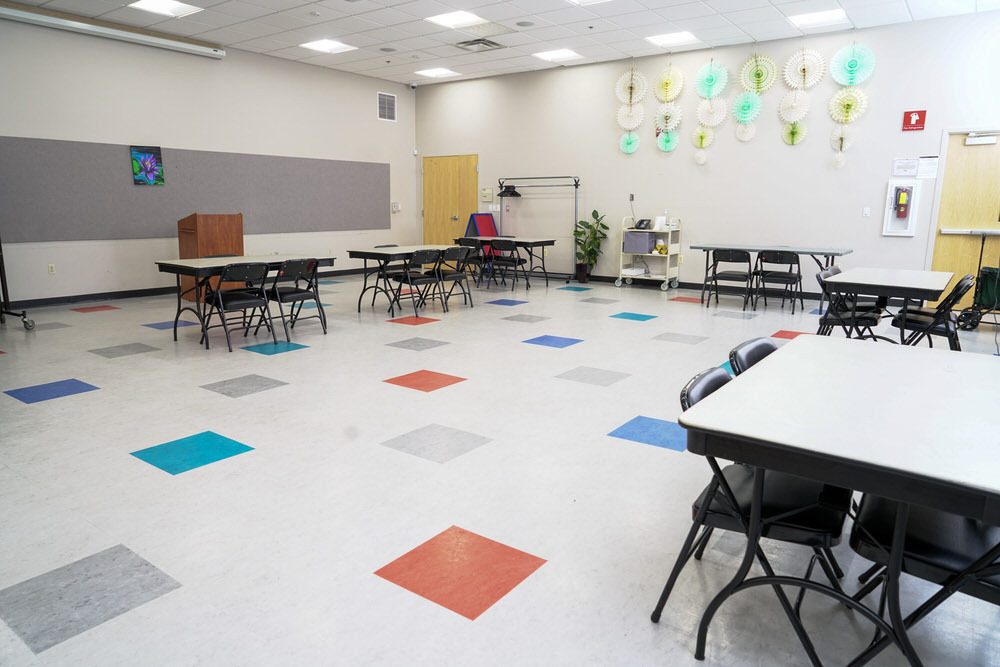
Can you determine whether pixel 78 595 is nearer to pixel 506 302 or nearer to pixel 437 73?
pixel 506 302

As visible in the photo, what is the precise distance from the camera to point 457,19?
27.7ft

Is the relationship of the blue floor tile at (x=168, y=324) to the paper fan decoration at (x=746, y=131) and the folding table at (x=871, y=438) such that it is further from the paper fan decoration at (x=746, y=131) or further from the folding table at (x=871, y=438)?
the paper fan decoration at (x=746, y=131)

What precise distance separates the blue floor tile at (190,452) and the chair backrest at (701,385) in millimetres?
2564

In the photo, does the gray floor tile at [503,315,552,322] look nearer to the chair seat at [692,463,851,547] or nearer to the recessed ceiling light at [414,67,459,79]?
the chair seat at [692,463,851,547]

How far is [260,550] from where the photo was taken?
8.34 feet

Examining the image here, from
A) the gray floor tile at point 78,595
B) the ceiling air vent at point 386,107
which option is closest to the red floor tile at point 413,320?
the gray floor tile at point 78,595

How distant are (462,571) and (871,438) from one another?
4.83ft

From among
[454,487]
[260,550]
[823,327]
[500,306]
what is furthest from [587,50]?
[260,550]

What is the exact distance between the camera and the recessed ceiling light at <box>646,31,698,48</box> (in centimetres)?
890

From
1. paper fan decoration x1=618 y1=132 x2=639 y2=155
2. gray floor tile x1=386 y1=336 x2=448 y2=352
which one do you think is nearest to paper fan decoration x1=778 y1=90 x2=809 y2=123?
paper fan decoration x1=618 y1=132 x2=639 y2=155

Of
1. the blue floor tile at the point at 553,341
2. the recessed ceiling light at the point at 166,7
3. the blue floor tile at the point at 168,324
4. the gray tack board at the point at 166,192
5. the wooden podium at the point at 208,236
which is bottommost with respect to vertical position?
the blue floor tile at the point at 168,324

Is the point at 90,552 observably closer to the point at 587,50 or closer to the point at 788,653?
the point at 788,653

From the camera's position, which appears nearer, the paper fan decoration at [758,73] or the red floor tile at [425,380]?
the red floor tile at [425,380]

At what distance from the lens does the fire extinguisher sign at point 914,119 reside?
8148mm
